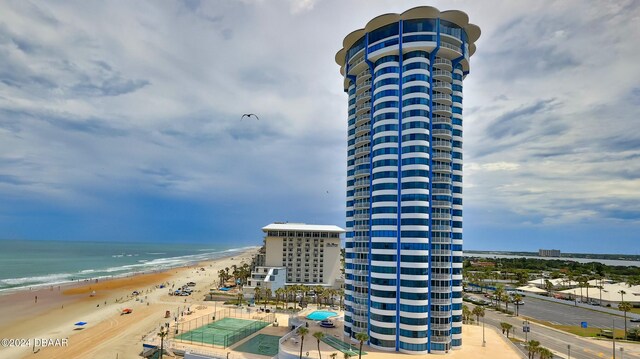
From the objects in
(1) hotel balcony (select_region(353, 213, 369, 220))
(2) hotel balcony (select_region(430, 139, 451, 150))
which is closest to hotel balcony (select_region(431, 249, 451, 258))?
(1) hotel balcony (select_region(353, 213, 369, 220))

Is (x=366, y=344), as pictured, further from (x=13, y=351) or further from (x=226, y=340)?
(x=13, y=351)

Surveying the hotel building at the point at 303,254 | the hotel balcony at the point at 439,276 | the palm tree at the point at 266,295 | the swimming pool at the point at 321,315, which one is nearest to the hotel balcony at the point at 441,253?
the hotel balcony at the point at 439,276

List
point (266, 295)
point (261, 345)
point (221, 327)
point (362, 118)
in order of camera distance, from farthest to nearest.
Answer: point (266, 295)
point (221, 327)
point (362, 118)
point (261, 345)

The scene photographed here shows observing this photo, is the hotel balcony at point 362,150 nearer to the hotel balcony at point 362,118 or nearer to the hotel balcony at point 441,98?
the hotel balcony at point 362,118

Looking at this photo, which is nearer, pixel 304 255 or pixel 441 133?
pixel 441 133

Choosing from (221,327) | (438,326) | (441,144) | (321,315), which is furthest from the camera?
(321,315)

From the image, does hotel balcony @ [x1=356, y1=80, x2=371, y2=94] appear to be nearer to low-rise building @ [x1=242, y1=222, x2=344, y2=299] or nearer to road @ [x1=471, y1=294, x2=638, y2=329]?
low-rise building @ [x1=242, y1=222, x2=344, y2=299]

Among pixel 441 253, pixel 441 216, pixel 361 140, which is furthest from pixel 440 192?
pixel 361 140

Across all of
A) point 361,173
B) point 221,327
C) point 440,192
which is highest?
point 361,173

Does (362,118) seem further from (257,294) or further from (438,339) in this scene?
(257,294)
